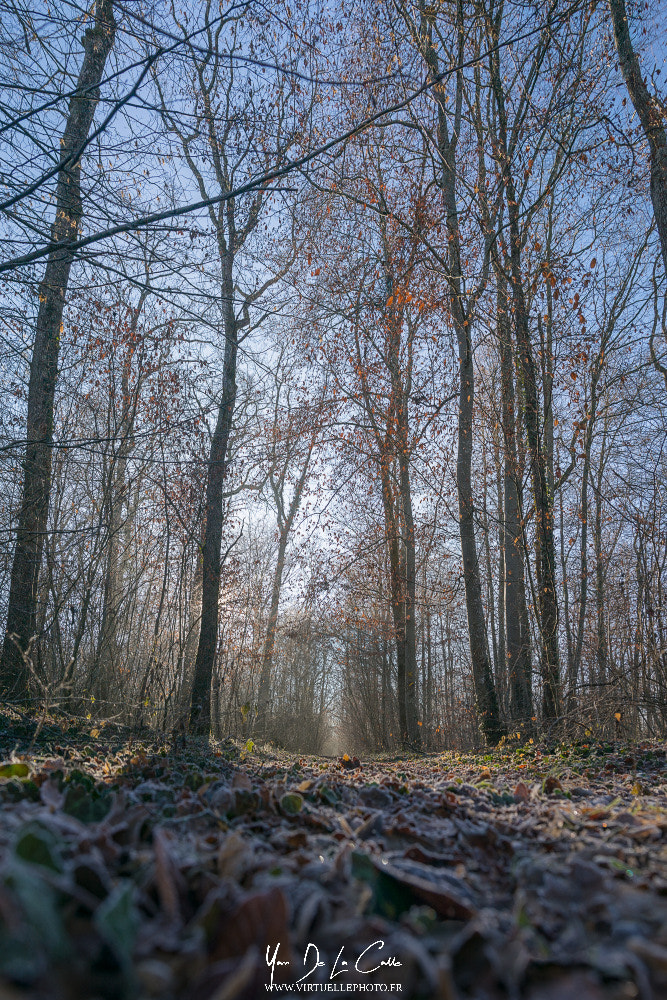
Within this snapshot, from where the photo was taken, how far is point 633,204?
23.4ft

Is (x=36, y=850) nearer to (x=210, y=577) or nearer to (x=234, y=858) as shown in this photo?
(x=234, y=858)

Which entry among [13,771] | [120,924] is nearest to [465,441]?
[13,771]

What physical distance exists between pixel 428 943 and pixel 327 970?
0.17 meters

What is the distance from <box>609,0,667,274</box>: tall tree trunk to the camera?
185 inches

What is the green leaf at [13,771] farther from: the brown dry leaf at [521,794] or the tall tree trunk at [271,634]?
the tall tree trunk at [271,634]

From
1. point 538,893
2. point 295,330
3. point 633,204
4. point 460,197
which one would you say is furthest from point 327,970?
point 295,330

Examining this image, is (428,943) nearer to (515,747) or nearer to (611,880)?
(611,880)

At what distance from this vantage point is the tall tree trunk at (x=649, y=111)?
15.4 ft

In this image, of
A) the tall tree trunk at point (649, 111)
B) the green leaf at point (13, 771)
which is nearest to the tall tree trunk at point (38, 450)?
the green leaf at point (13, 771)

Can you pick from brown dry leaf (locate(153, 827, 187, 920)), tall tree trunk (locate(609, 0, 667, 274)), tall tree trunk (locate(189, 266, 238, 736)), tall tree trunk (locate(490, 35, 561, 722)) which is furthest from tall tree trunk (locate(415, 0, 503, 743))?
brown dry leaf (locate(153, 827, 187, 920))

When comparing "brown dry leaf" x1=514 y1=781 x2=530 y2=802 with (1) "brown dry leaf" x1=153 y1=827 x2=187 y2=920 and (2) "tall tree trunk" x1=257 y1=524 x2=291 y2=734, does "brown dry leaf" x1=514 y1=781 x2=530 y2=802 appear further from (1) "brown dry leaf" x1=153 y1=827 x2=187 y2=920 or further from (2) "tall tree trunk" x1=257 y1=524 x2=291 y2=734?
(2) "tall tree trunk" x1=257 y1=524 x2=291 y2=734

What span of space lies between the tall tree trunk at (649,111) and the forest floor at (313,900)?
4.88 metres

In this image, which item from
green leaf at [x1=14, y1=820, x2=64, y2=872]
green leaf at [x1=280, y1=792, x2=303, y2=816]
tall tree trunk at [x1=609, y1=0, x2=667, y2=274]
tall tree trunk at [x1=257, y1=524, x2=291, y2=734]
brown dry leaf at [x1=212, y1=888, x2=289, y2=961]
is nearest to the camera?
brown dry leaf at [x1=212, y1=888, x2=289, y2=961]

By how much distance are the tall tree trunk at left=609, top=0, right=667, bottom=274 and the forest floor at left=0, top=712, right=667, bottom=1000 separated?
4.88m
